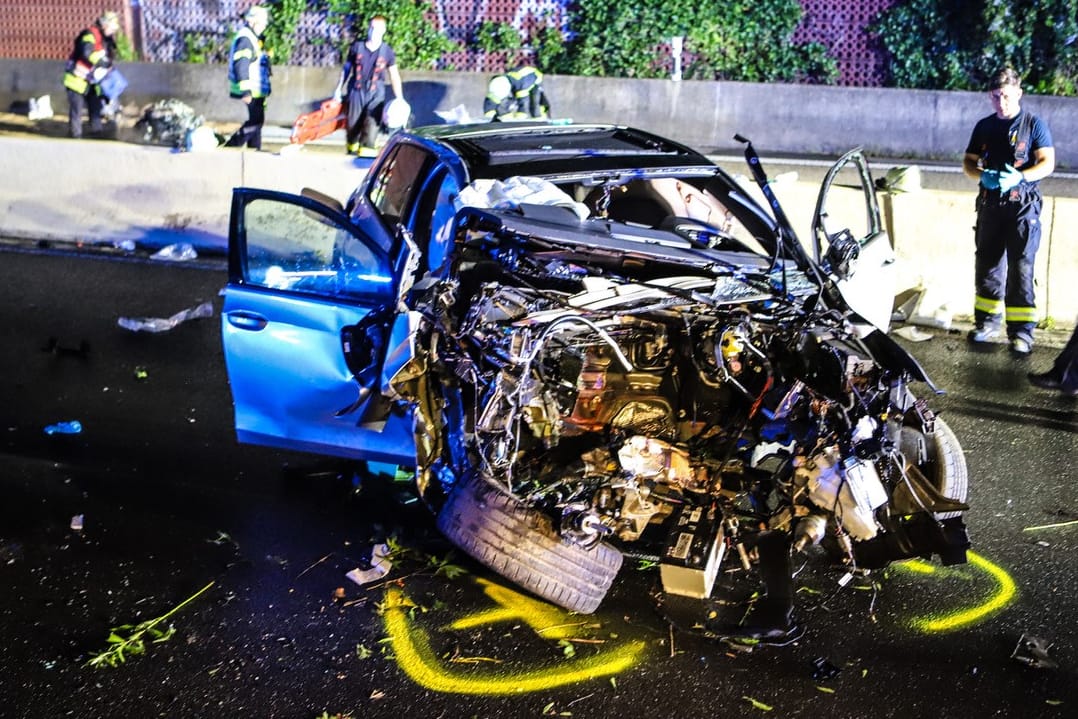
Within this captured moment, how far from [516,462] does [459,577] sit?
24.7 inches

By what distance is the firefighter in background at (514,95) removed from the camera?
571 inches

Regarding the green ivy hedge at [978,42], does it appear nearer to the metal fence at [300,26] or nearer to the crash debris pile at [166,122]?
the metal fence at [300,26]

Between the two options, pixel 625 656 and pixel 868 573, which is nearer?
pixel 625 656

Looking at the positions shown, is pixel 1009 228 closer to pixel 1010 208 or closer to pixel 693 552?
pixel 1010 208

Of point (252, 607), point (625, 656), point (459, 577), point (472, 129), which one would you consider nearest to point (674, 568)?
point (625, 656)

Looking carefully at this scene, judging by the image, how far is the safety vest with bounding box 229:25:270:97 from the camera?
1405cm

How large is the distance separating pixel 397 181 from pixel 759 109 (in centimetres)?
1221

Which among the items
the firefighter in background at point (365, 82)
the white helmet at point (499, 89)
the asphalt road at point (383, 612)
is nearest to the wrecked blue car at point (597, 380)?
the asphalt road at point (383, 612)

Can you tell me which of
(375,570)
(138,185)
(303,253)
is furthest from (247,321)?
(138,185)

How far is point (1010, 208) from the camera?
7988mm

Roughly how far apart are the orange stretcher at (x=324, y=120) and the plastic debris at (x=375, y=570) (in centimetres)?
933

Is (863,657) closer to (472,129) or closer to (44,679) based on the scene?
(44,679)

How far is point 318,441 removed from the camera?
5297mm

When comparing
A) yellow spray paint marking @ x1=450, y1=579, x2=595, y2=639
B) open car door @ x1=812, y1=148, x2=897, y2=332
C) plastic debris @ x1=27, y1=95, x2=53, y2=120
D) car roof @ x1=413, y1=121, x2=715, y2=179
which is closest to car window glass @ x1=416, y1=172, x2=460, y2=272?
car roof @ x1=413, y1=121, x2=715, y2=179
